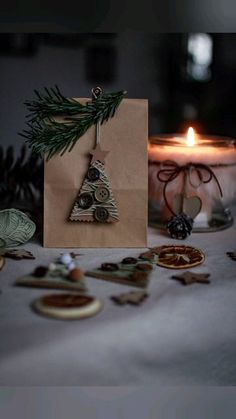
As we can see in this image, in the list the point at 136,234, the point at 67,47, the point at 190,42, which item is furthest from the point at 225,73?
the point at 136,234

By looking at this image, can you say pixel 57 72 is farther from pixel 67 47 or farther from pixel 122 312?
pixel 122 312

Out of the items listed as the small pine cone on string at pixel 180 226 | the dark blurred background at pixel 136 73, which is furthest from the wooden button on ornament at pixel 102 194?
the dark blurred background at pixel 136 73

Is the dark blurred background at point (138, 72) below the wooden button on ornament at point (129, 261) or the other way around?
the other way around

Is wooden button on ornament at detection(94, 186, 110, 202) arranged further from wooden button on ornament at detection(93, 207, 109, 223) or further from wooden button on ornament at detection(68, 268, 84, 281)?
wooden button on ornament at detection(68, 268, 84, 281)

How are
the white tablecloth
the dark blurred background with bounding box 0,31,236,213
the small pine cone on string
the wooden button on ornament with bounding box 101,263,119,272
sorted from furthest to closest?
the dark blurred background with bounding box 0,31,236,213 → the small pine cone on string → the wooden button on ornament with bounding box 101,263,119,272 → the white tablecloth

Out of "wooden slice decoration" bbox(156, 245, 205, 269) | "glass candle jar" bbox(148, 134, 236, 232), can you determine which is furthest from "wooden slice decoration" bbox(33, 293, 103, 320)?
"glass candle jar" bbox(148, 134, 236, 232)

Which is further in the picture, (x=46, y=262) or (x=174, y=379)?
(x=46, y=262)

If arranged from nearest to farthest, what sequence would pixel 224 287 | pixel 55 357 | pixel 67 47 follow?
pixel 55 357, pixel 224 287, pixel 67 47

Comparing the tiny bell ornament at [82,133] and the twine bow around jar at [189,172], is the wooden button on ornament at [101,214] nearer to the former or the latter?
the tiny bell ornament at [82,133]
